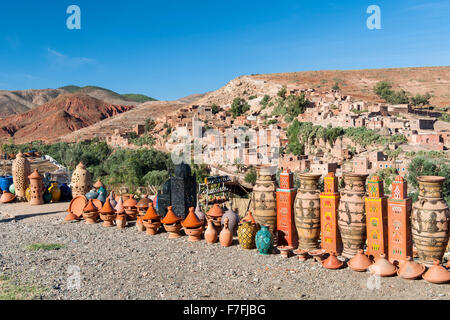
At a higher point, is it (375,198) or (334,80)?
(334,80)

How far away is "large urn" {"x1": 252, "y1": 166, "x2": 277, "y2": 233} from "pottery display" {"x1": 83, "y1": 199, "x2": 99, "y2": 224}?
3310mm

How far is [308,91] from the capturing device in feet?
122

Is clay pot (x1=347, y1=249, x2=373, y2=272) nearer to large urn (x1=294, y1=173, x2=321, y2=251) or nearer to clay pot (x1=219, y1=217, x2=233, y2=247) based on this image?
large urn (x1=294, y1=173, x2=321, y2=251)

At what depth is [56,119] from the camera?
5162 centimetres

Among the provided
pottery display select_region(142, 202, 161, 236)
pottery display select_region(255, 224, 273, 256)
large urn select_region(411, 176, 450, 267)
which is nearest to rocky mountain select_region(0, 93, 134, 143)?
pottery display select_region(142, 202, 161, 236)

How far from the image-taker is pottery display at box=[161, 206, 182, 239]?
6.15 m

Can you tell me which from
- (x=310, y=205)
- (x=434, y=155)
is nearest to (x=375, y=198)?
(x=310, y=205)

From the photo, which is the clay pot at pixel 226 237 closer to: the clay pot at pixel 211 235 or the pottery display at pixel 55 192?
the clay pot at pixel 211 235

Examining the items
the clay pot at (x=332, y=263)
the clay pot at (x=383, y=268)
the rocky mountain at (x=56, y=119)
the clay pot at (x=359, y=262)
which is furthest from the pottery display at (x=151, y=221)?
the rocky mountain at (x=56, y=119)

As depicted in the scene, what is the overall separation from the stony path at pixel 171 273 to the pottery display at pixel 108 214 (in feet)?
2.02

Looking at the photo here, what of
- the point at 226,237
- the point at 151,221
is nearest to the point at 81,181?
the point at 151,221

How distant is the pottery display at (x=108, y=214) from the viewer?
7.09 meters
